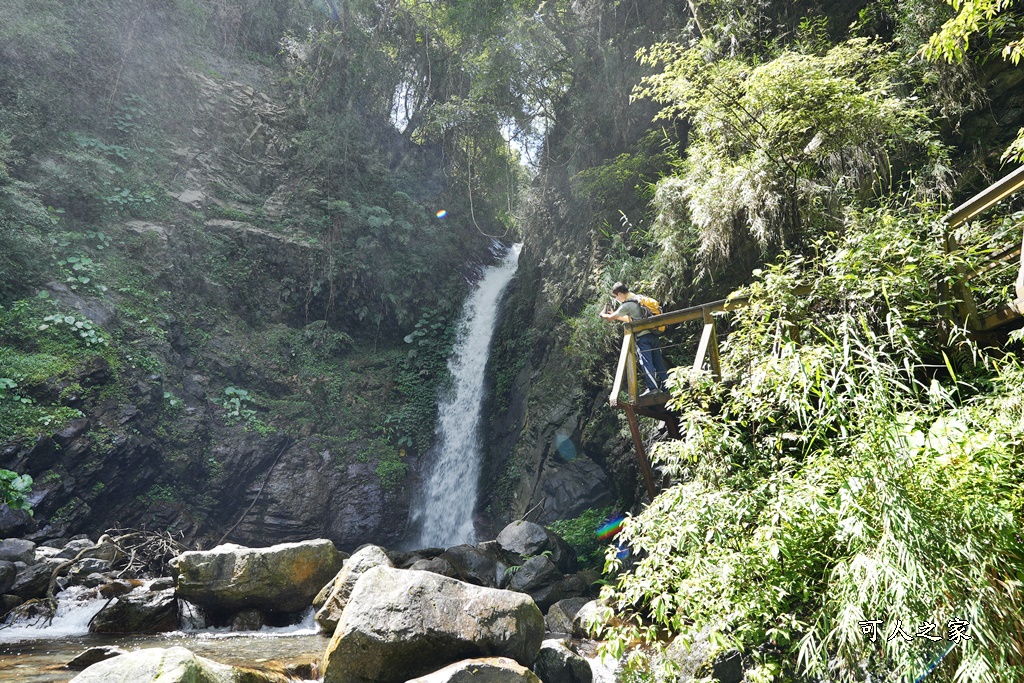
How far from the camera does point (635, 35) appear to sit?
501 inches

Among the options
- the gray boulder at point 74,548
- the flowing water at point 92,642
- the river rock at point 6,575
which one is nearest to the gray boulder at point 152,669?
the flowing water at point 92,642

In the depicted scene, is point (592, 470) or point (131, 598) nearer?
point (131, 598)

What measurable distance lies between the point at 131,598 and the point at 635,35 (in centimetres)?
1340

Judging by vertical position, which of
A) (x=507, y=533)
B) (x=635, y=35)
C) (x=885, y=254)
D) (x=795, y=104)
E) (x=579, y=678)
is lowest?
(x=579, y=678)

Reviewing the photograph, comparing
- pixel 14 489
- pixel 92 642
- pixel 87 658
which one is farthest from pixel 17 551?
pixel 87 658

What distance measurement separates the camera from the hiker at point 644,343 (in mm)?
7129

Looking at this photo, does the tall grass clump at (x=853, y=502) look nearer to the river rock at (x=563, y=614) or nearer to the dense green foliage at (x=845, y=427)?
the dense green foliage at (x=845, y=427)

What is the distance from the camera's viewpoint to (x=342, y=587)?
299 inches

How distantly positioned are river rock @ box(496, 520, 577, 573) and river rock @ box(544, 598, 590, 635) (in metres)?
1.09

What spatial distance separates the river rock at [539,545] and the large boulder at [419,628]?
11.4 ft

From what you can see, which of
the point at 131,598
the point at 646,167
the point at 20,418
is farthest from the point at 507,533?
the point at 20,418

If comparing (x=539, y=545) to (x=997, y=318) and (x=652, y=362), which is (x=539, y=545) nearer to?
(x=652, y=362)

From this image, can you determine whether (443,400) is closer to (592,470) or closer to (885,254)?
(592,470)

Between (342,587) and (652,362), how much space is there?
4.85 metres
